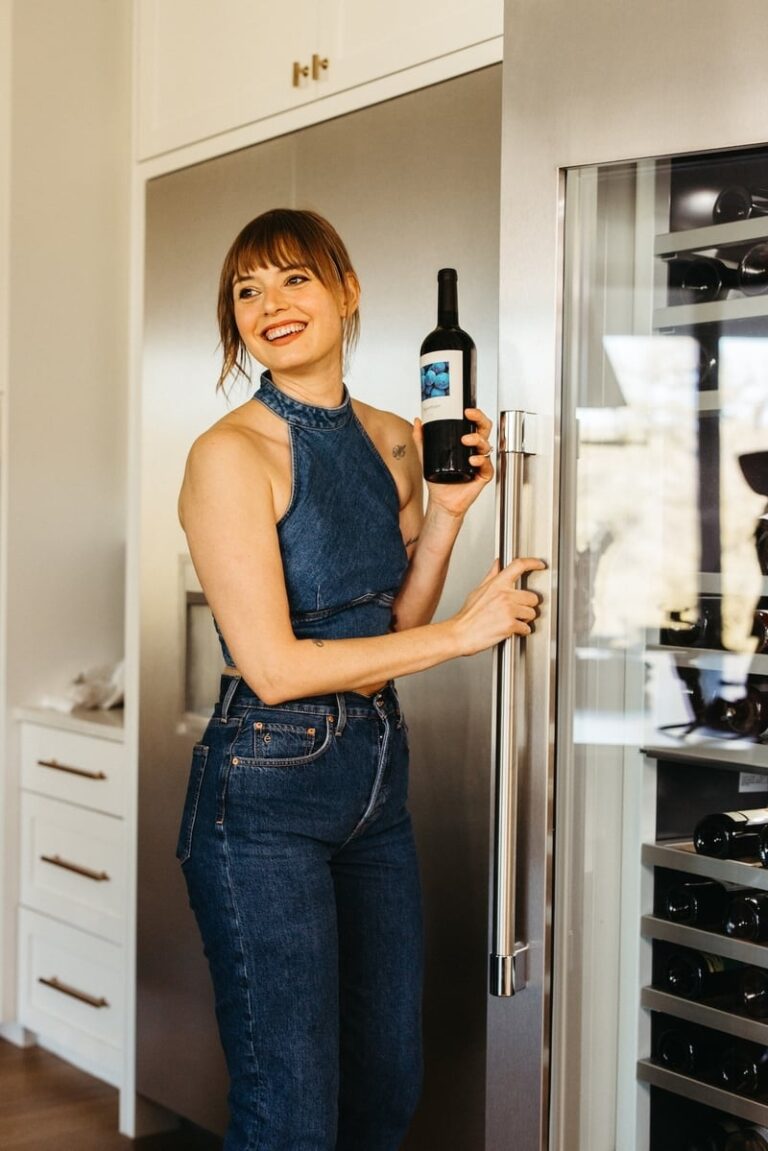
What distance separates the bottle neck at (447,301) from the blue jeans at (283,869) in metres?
0.48

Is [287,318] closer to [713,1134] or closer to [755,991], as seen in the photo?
[755,991]

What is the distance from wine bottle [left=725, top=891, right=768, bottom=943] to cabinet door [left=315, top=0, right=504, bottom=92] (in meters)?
1.35

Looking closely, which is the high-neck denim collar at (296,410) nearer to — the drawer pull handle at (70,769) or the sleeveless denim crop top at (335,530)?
the sleeveless denim crop top at (335,530)

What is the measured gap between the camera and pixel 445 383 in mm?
1536

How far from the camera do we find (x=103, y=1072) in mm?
3096

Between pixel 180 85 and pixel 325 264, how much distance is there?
1.16m

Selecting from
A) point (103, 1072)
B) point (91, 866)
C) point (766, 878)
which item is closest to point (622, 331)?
point (766, 878)

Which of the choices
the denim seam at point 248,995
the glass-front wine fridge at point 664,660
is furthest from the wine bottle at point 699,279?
the denim seam at point 248,995

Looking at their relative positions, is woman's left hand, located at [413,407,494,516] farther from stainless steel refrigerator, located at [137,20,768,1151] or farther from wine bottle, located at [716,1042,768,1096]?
wine bottle, located at [716,1042,768,1096]

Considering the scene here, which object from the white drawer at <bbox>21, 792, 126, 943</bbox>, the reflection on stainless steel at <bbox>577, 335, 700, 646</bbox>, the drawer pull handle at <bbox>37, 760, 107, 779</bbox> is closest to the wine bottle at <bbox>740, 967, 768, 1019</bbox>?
the reflection on stainless steel at <bbox>577, 335, 700, 646</bbox>

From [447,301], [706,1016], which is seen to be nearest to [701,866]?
[706,1016]

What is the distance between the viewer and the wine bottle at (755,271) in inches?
52.3

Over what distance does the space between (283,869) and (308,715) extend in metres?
0.19

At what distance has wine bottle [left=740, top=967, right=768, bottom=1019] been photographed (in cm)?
139
